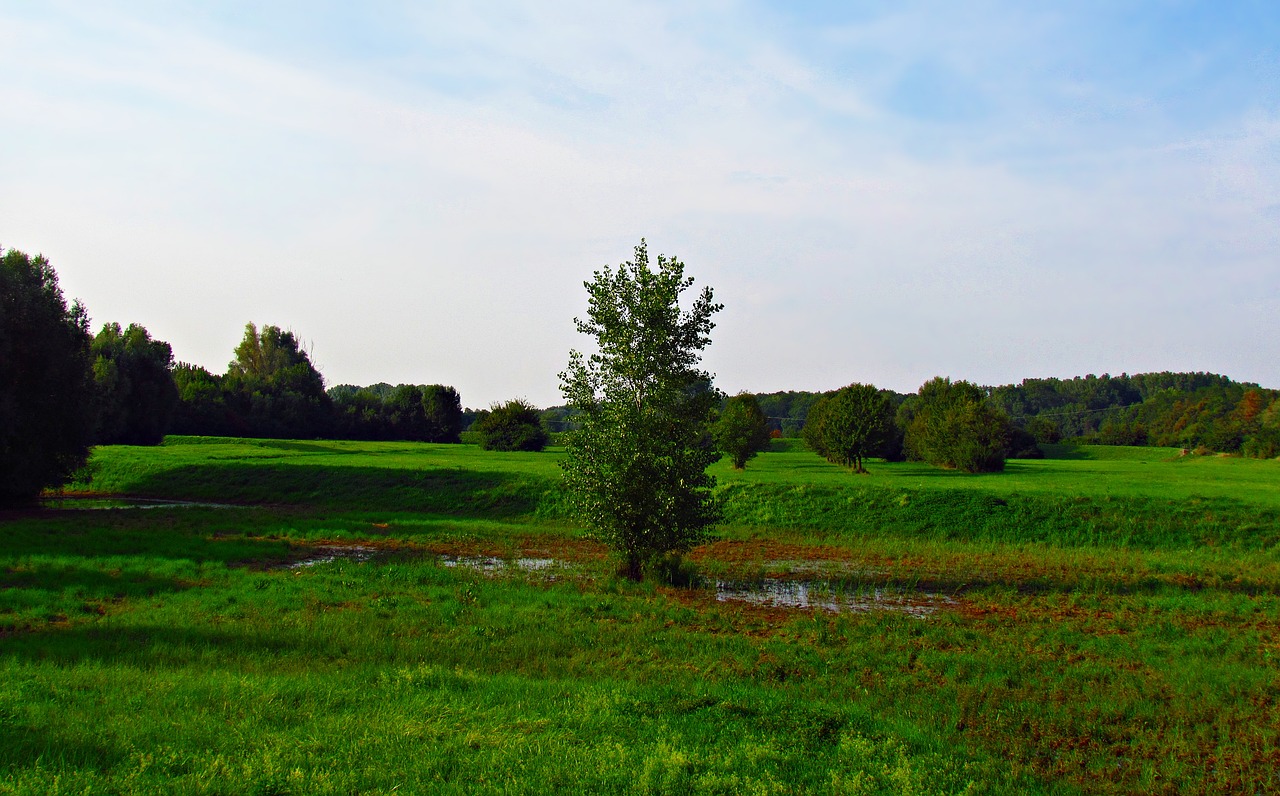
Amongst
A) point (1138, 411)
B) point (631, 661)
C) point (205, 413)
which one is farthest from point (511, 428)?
point (1138, 411)

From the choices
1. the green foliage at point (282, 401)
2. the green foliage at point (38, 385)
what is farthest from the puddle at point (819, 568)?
the green foliage at point (282, 401)

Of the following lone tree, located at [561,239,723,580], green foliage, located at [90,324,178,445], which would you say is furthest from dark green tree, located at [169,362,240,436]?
lone tree, located at [561,239,723,580]

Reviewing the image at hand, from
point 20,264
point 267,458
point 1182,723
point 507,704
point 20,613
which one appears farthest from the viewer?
Answer: point 267,458

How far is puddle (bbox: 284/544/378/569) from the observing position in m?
21.6

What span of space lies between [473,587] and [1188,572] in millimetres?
20124

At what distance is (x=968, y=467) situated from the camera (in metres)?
58.5

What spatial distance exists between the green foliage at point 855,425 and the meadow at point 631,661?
25.7 meters

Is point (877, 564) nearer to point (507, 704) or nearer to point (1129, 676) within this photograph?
point (1129, 676)

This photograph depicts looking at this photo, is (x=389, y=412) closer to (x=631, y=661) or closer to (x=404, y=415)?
(x=404, y=415)

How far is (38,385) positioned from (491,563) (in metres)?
27.1

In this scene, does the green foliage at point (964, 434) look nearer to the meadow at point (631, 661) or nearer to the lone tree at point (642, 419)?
the meadow at point (631, 661)

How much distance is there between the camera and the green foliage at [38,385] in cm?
3422

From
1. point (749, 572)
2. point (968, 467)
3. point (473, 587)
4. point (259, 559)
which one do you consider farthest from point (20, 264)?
point (968, 467)

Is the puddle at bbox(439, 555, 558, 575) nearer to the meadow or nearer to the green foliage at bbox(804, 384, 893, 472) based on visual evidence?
the meadow
